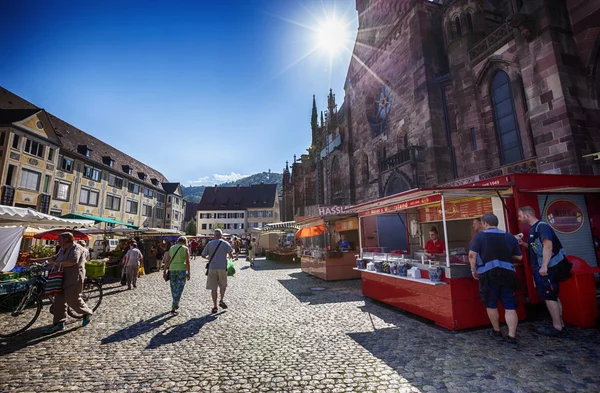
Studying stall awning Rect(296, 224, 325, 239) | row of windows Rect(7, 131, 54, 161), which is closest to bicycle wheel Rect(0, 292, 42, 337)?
stall awning Rect(296, 224, 325, 239)

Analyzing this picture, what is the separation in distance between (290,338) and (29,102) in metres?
38.5

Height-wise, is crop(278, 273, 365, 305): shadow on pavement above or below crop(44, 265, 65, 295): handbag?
below

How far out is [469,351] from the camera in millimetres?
4195

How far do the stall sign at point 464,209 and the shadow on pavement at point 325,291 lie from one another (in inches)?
146

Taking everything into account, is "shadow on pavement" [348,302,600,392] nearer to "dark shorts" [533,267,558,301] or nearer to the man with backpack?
the man with backpack

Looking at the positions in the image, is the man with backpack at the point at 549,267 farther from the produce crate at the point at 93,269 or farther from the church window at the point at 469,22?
the church window at the point at 469,22

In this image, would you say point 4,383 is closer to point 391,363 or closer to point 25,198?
point 391,363

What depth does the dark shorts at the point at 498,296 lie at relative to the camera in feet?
14.6

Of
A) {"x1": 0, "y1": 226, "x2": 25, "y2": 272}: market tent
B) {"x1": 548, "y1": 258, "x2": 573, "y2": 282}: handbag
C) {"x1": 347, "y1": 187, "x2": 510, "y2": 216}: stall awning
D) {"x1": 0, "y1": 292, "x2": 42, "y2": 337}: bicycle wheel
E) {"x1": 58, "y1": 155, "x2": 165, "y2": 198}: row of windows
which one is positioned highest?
{"x1": 58, "y1": 155, "x2": 165, "y2": 198}: row of windows

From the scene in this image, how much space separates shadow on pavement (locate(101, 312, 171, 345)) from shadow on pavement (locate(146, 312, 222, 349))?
454 millimetres

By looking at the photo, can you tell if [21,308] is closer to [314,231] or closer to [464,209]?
[314,231]

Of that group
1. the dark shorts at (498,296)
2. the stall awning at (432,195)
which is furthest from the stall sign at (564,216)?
the dark shorts at (498,296)

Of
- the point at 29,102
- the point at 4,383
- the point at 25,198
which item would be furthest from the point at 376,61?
the point at 29,102

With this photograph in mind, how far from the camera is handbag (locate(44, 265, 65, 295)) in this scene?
5.42m
